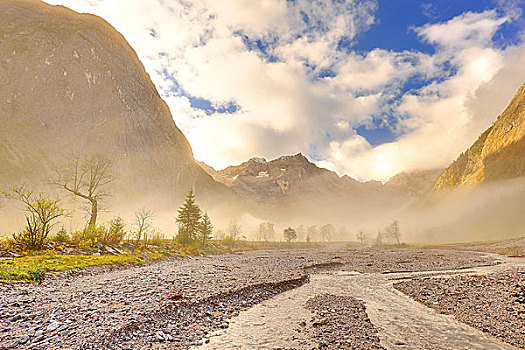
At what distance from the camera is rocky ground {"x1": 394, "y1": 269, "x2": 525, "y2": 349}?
456 inches

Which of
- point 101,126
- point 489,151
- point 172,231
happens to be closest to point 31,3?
point 101,126

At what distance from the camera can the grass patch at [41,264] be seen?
15.1 m

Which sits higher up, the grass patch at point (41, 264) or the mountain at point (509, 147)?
the mountain at point (509, 147)

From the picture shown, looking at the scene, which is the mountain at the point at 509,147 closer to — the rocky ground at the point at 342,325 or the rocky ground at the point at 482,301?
the rocky ground at the point at 482,301

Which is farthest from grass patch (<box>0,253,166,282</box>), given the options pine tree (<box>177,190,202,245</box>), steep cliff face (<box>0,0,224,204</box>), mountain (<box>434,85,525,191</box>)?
mountain (<box>434,85,525,191</box>)

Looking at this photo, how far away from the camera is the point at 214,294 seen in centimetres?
1501

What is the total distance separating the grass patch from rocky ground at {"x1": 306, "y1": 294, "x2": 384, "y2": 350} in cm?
1764

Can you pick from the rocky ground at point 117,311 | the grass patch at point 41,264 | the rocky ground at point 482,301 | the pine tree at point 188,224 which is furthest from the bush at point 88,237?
the rocky ground at point 482,301

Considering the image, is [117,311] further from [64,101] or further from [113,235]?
[64,101]

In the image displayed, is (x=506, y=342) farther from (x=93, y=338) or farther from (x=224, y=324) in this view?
(x=93, y=338)

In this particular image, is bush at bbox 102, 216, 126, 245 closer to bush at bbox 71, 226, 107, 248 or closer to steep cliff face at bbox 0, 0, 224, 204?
bush at bbox 71, 226, 107, 248

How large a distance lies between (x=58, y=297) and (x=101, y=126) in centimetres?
18019

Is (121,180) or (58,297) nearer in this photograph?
(58,297)

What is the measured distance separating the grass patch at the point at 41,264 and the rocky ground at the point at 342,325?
17.6m
